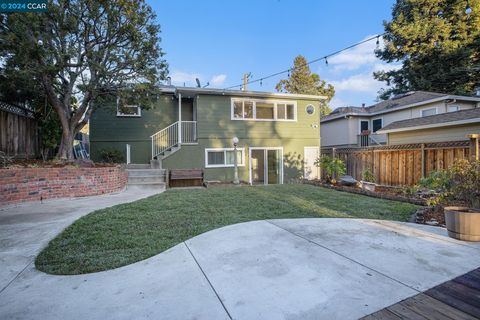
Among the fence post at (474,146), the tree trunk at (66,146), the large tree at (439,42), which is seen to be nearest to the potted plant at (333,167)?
the fence post at (474,146)

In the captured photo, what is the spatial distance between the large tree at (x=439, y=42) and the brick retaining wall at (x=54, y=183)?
21.0m

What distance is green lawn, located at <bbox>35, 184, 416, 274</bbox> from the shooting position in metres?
3.22

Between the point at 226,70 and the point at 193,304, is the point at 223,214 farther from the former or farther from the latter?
the point at 226,70

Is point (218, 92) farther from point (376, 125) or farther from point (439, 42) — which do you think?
point (439, 42)

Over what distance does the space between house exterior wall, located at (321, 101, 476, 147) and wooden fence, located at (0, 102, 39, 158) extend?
57.4 feet

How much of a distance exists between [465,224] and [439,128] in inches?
370

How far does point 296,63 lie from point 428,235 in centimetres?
3099

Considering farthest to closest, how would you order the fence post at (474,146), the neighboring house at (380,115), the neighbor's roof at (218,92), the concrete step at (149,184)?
1. the neighboring house at (380,115)
2. the neighbor's roof at (218,92)
3. the concrete step at (149,184)
4. the fence post at (474,146)

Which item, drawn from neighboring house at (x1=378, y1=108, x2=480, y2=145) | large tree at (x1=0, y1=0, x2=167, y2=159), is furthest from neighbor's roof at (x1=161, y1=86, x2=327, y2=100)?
neighboring house at (x1=378, y1=108, x2=480, y2=145)

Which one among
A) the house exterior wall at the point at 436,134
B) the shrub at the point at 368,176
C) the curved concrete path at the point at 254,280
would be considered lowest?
the curved concrete path at the point at 254,280

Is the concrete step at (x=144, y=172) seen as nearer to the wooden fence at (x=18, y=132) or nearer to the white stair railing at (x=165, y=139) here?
the white stair railing at (x=165, y=139)

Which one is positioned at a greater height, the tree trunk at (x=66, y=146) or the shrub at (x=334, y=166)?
the tree trunk at (x=66, y=146)

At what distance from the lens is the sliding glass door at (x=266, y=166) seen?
13211 mm

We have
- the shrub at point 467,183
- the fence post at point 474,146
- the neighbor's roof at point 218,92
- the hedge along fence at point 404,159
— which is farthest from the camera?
the neighbor's roof at point 218,92
